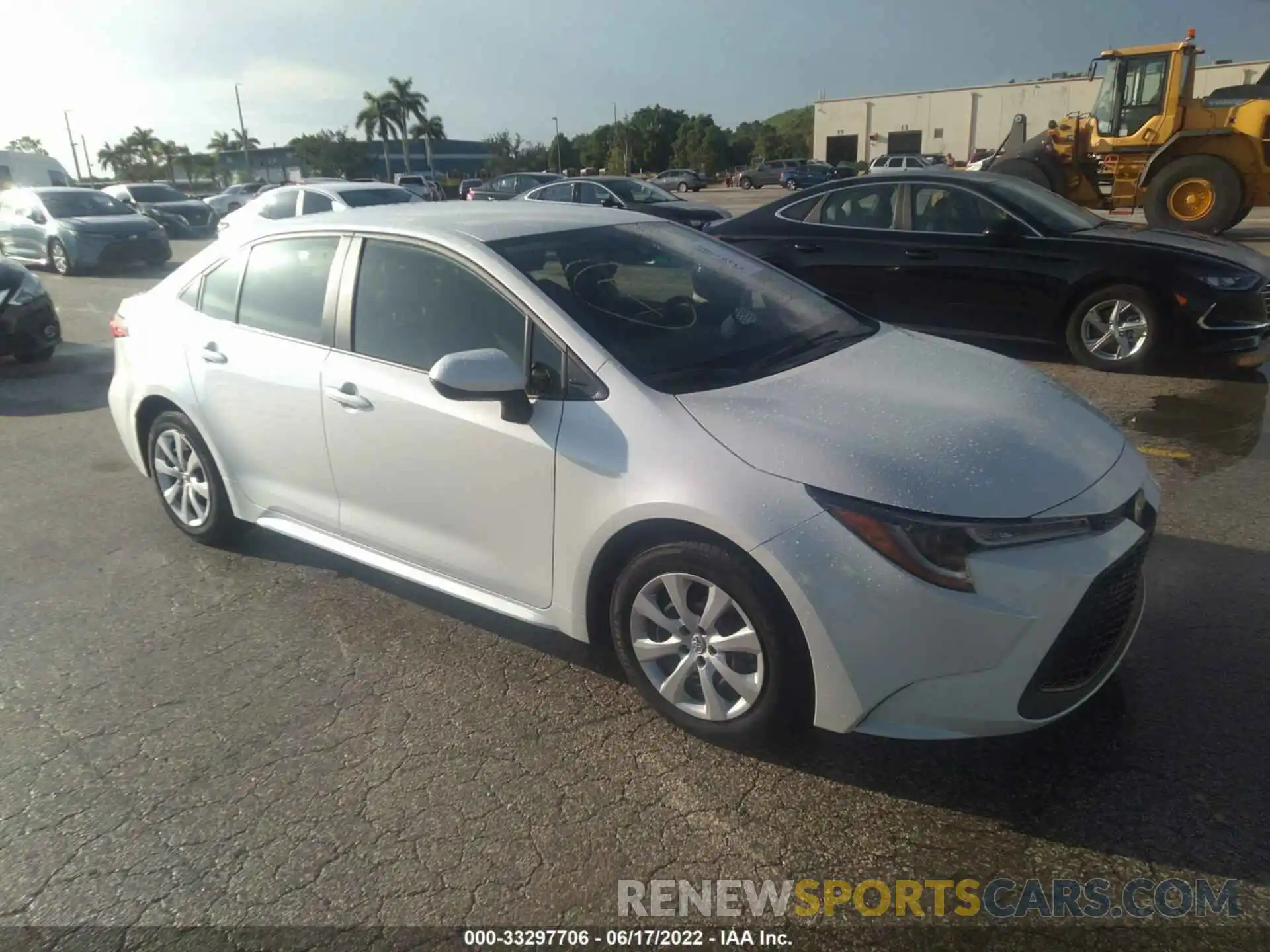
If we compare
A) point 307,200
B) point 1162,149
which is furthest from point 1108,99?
point 307,200

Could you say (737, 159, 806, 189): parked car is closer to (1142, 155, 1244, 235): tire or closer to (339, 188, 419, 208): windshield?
(1142, 155, 1244, 235): tire

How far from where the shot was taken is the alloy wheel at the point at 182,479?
446 cm

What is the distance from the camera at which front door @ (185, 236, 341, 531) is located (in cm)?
379

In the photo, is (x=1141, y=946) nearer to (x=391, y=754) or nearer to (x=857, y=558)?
(x=857, y=558)

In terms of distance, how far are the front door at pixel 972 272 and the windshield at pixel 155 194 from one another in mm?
23495

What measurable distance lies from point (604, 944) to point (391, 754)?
103 centimetres

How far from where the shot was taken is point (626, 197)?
16.4 meters

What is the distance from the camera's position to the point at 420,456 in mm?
3383

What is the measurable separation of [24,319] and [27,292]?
1.10ft

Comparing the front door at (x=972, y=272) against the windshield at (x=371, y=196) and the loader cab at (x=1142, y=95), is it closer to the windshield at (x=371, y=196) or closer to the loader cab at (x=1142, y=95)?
the windshield at (x=371, y=196)

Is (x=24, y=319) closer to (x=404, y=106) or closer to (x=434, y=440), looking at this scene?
(x=434, y=440)

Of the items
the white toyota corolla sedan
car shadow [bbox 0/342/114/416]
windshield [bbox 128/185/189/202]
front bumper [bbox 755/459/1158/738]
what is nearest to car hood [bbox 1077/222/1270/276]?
the white toyota corolla sedan

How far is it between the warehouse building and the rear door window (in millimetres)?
58292

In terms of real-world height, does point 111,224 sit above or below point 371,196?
below
